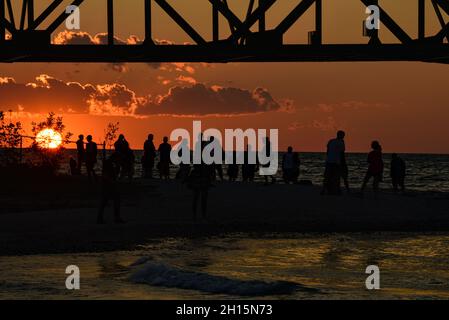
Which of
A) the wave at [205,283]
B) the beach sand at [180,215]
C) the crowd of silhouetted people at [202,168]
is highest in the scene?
the crowd of silhouetted people at [202,168]

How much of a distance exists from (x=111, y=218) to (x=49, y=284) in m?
9.33

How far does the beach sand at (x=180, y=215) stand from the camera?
19.7 metres

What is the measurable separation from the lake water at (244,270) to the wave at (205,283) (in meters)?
0.01

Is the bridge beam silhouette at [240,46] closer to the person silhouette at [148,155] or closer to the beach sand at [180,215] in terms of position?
the beach sand at [180,215]

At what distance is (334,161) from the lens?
29.0 m

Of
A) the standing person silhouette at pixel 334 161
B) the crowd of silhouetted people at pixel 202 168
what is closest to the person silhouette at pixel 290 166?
the crowd of silhouetted people at pixel 202 168

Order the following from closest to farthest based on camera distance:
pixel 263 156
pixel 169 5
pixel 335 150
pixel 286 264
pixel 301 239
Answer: pixel 286 264 < pixel 301 239 < pixel 169 5 < pixel 335 150 < pixel 263 156

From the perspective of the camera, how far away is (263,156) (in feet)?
122

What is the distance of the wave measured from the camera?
1339 cm

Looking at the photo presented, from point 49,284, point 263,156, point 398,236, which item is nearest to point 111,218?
point 398,236
